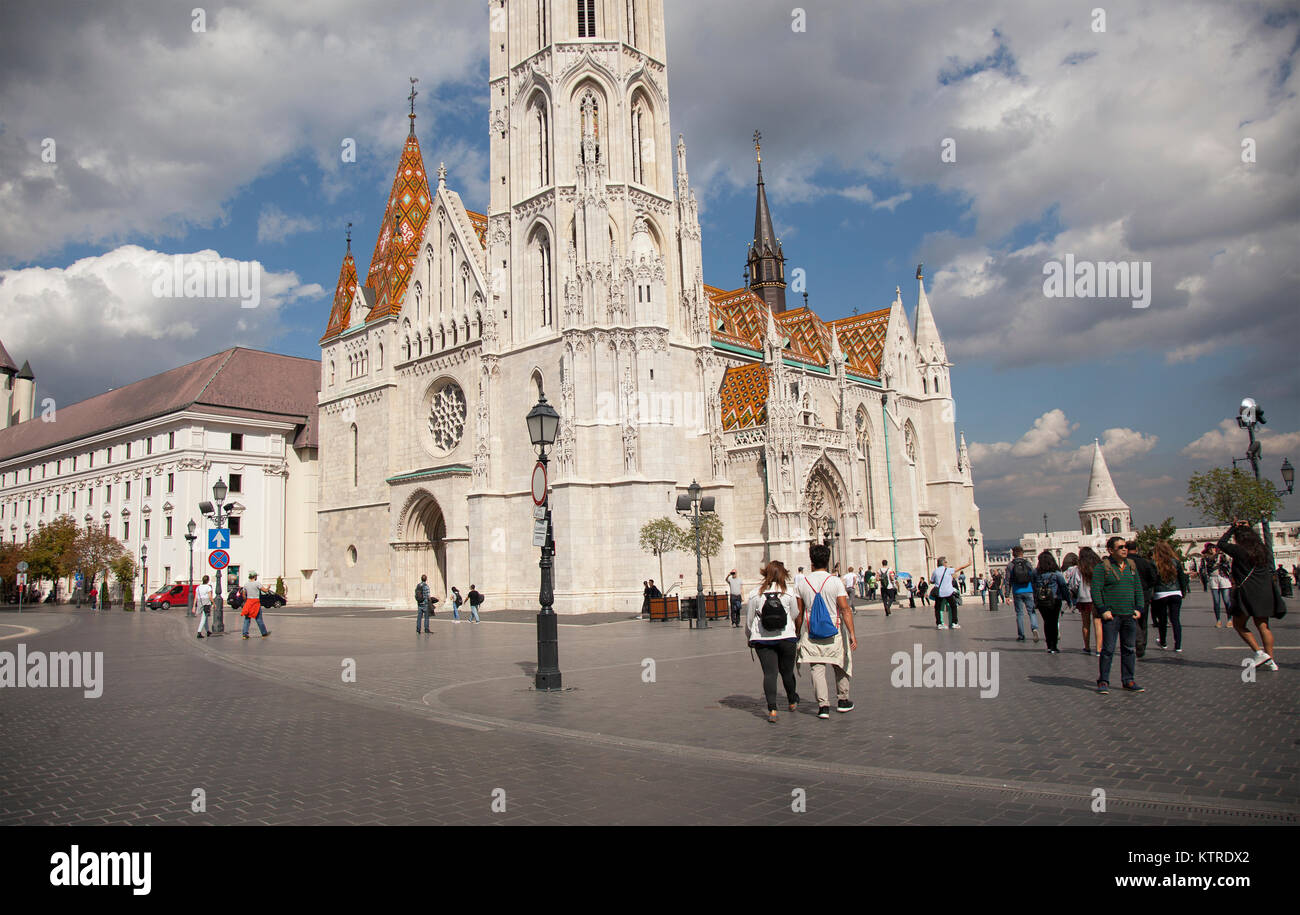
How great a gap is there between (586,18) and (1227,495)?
121ft

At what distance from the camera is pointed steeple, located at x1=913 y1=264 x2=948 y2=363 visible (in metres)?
53.6

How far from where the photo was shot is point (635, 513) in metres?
32.2

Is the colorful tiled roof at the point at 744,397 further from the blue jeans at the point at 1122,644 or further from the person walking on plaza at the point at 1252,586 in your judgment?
the blue jeans at the point at 1122,644

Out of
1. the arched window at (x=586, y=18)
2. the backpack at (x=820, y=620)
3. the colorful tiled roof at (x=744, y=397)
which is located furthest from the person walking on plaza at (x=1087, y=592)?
the arched window at (x=586, y=18)

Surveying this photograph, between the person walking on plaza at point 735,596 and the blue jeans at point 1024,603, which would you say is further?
the person walking on plaza at point 735,596

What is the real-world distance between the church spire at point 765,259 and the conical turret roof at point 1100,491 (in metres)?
37.4

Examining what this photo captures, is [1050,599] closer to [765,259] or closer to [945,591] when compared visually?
[945,591]

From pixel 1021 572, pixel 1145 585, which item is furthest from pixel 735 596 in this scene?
pixel 1145 585

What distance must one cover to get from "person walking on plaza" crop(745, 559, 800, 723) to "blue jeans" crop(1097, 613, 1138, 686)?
3472 millimetres

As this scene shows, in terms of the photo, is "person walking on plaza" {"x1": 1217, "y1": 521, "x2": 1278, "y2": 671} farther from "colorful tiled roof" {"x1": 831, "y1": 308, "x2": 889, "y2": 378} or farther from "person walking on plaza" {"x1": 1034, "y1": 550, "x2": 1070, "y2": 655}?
"colorful tiled roof" {"x1": 831, "y1": 308, "x2": 889, "y2": 378}

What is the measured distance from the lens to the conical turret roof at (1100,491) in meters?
75.8
